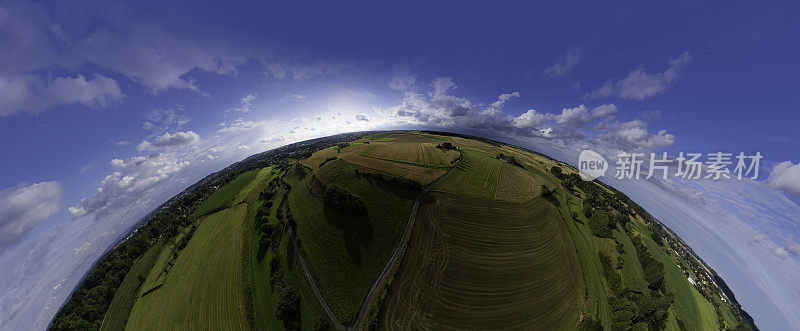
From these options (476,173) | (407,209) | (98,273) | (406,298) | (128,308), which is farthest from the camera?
(476,173)

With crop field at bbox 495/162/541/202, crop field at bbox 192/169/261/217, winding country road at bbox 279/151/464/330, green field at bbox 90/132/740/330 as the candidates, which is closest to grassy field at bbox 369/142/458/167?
green field at bbox 90/132/740/330

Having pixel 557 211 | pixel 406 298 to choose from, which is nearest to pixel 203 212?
pixel 406 298

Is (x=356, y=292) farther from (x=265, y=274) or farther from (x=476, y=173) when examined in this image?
(x=476, y=173)

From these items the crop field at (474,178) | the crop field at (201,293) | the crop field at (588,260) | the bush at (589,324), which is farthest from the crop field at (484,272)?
the crop field at (201,293)

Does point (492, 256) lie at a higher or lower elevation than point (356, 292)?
lower

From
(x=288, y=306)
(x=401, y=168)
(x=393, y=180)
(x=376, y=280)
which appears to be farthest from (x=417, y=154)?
(x=288, y=306)

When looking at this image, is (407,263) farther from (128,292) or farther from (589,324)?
(128,292)

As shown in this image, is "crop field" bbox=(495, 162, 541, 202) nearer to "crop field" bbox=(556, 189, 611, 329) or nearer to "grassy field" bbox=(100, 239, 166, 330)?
"crop field" bbox=(556, 189, 611, 329)
